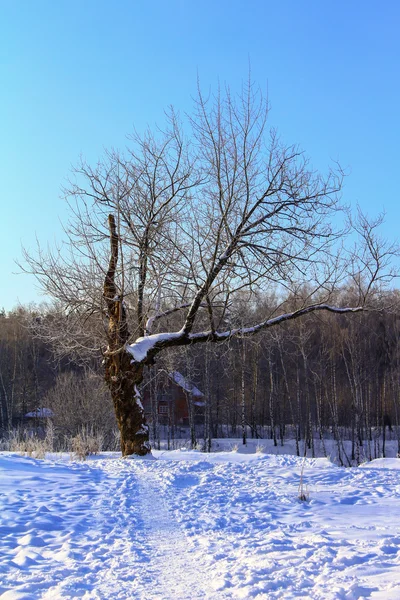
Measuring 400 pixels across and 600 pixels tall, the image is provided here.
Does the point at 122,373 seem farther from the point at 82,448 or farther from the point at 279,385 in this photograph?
the point at 279,385

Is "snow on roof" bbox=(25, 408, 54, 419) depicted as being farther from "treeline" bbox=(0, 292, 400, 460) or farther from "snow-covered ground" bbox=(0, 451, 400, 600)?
"snow-covered ground" bbox=(0, 451, 400, 600)

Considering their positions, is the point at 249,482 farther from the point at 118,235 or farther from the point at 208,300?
the point at 118,235

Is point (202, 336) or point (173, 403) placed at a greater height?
point (202, 336)

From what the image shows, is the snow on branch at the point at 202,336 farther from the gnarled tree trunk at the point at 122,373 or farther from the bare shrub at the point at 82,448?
the bare shrub at the point at 82,448


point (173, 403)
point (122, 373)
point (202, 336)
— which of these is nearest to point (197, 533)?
point (202, 336)

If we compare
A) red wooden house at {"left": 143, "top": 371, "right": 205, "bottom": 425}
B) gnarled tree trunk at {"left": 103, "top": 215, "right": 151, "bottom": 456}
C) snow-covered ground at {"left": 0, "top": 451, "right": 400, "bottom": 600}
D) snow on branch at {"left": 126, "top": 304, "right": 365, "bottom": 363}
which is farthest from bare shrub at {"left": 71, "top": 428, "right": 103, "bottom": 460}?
red wooden house at {"left": 143, "top": 371, "right": 205, "bottom": 425}

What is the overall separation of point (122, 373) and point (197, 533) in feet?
21.4

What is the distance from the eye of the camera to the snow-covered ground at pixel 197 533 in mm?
3758

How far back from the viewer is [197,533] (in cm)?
548

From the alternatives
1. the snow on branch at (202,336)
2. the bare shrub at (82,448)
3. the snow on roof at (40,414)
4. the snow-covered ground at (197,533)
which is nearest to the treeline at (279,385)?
the snow on roof at (40,414)

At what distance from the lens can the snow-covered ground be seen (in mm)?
3758

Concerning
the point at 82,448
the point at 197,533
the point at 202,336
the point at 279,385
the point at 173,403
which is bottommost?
the point at 197,533

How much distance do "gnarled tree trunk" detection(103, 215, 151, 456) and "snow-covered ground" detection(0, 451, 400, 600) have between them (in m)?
2.67

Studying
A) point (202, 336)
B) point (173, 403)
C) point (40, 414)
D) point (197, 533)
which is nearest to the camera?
point (197, 533)
